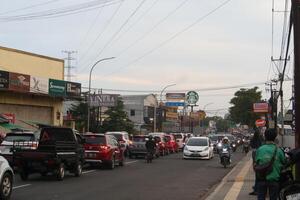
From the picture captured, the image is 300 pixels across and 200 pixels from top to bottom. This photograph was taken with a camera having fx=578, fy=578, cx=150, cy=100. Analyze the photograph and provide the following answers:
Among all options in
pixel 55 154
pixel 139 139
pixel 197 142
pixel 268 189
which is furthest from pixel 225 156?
pixel 268 189

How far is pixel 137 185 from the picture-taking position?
63.0ft

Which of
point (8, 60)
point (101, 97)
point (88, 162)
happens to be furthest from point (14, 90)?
point (101, 97)

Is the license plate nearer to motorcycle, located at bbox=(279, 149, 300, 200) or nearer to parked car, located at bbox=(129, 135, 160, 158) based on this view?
motorcycle, located at bbox=(279, 149, 300, 200)

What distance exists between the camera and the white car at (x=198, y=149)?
3922 centimetres

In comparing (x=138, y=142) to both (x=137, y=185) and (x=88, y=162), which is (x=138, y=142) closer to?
(x=88, y=162)

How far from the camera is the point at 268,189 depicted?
30.1 feet

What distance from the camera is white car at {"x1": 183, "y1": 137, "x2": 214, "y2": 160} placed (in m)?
39.2

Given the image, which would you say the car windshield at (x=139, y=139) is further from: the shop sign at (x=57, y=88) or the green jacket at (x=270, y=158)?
the green jacket at (x=270, y=158)

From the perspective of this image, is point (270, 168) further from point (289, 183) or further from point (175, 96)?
point (175, 96)

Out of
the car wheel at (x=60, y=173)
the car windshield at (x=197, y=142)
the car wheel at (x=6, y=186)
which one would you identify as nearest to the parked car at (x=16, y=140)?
the car wheel at (x=60, y=173)

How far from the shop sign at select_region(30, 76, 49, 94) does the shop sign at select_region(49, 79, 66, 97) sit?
562 millimetres

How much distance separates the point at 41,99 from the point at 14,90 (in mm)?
6221

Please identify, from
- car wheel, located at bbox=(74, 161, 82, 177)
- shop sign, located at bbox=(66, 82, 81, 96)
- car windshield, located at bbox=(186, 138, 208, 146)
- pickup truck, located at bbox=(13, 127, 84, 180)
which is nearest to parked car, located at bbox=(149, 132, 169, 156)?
car windshield, located at bbox=(186, 138, 208, 146)

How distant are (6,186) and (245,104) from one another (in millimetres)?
95926
